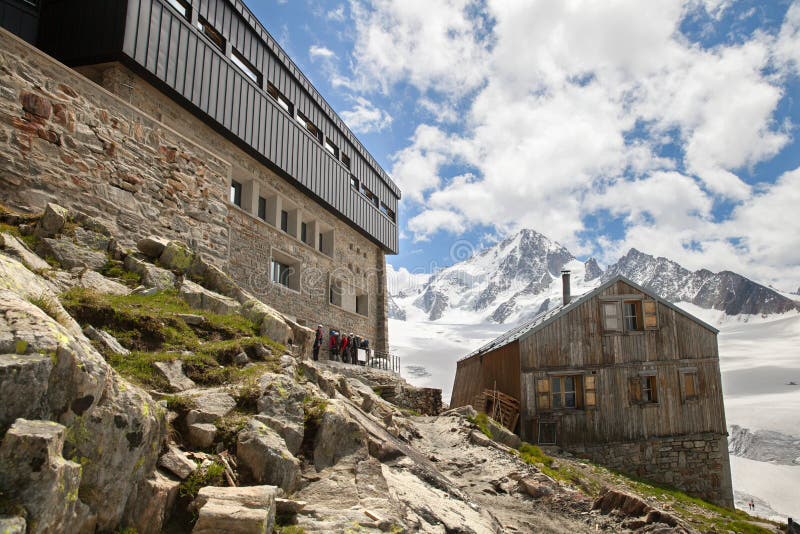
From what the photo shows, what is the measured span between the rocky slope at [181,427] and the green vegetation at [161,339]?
2 cm

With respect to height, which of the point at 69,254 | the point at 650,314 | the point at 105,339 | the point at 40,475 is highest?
the point at 650,314

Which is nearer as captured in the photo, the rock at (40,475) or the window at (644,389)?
the rock at (40,475)

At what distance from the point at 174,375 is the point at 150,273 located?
3743mm

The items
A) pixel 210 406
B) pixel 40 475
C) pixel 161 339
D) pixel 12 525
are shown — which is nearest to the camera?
pixel 12 525

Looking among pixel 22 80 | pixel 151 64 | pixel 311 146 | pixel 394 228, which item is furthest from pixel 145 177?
pixel 394 228

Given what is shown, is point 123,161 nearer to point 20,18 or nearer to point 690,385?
point 20,18

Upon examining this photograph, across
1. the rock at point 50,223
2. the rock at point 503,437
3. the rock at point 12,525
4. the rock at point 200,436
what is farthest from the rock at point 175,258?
the rock at point 503,437

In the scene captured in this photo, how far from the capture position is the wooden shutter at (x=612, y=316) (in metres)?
21.3

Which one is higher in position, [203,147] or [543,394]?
[203,147]

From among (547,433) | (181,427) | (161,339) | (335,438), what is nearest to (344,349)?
(547,433)

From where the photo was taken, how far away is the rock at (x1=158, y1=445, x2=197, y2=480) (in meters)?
4.54

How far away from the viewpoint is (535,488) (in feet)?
32.7

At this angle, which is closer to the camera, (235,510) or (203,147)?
(235,510)

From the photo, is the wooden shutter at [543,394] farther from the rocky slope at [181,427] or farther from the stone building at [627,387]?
the rocky slope at [181,427]
